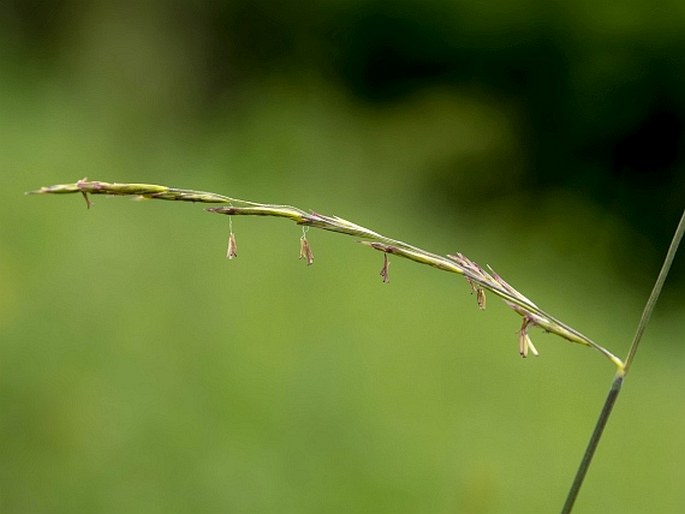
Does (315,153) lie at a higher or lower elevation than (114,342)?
higher

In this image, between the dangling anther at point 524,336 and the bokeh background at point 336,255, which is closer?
the dangling anther at point 524,336

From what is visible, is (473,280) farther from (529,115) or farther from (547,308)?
(529,115)

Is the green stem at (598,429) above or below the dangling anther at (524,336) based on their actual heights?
below

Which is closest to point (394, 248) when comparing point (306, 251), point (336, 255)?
point (306, 251)

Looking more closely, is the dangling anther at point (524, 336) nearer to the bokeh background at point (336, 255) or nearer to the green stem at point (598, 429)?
the green stem at point (598, 429)

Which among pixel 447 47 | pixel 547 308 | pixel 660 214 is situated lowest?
pixel 547 308

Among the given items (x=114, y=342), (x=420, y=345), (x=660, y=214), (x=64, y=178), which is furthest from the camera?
(x=660, y=214)

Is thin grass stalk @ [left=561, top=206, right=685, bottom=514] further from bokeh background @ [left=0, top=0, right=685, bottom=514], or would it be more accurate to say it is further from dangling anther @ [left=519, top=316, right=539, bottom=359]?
bokeh background @ [left=0, top=0, right=685, bottom=514]

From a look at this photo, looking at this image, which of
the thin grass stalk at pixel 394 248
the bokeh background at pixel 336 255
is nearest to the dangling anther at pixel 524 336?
the thin grass stalk at pixel 394 248

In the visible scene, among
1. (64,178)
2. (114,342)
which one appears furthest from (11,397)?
(64,178)
